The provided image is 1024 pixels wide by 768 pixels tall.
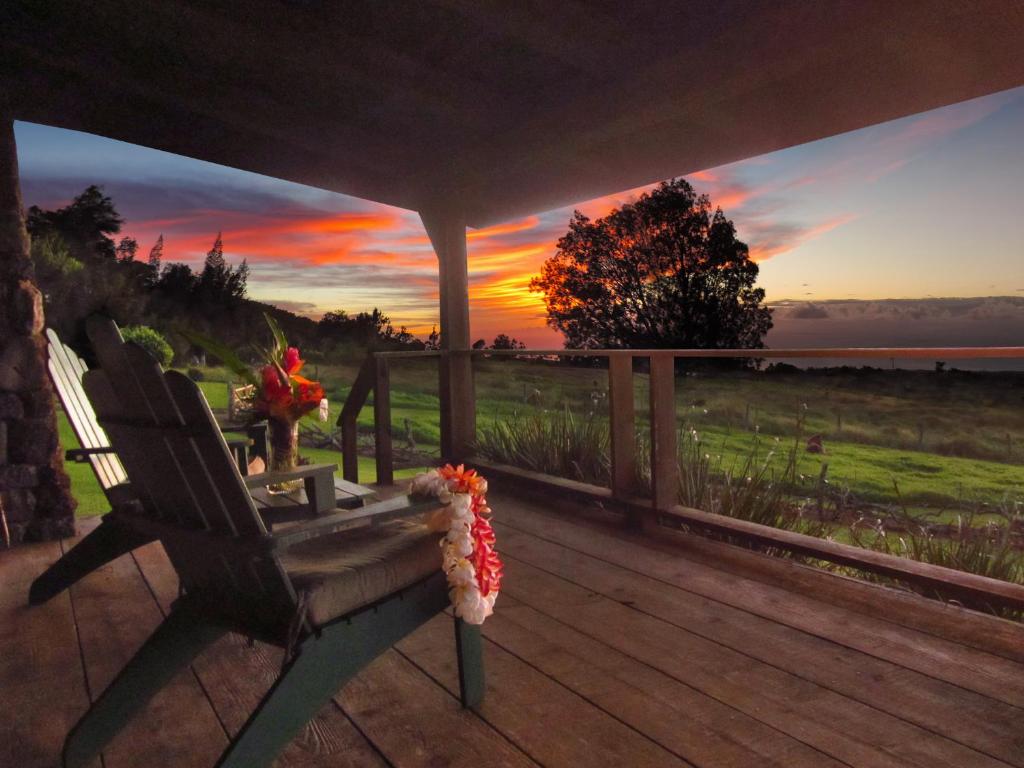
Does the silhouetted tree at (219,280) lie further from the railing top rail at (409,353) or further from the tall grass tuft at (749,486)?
the tall grass tuft at (749,486)

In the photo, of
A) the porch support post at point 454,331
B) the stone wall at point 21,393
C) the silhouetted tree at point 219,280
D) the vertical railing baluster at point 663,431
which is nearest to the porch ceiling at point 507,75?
the stone wall at point 21,393

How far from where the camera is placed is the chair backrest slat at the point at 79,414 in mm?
2765

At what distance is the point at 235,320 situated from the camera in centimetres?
927

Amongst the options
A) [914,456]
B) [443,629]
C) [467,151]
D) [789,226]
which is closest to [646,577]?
[443,629]

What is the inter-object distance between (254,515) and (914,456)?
9406 millimetres

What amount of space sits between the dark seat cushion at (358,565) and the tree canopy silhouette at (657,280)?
8712 millimetres

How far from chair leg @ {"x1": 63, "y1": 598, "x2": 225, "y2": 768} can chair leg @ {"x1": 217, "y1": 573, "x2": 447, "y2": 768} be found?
39 cm

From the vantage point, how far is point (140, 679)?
1.67 meters

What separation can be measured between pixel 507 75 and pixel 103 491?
2.30 metres

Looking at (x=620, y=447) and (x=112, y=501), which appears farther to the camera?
(x=620, y=447)

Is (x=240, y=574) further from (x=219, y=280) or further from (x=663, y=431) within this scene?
(x=219, y=280)

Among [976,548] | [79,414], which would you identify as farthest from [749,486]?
[79,414]

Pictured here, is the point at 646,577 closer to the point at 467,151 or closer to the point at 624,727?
the point at 624,727

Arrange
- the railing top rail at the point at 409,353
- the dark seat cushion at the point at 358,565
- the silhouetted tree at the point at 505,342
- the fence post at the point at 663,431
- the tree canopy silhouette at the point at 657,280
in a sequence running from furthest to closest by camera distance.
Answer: the tree canopy silhouette at the point at 657,280
the silhouetted tree at the point at 505,342
the railing top rail at the point at 409,353
the fence post at the point at 663,431
the dark seat cushion at the point at 358,565
